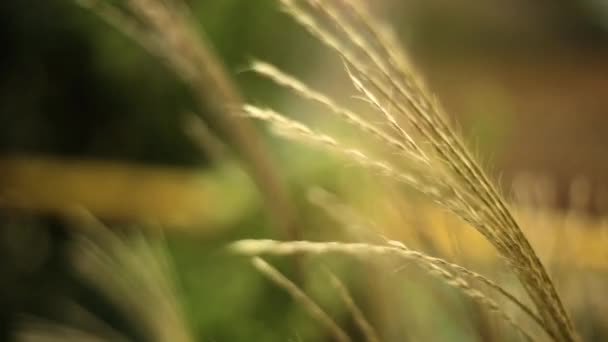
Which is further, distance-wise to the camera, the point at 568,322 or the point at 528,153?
the point at 528,153

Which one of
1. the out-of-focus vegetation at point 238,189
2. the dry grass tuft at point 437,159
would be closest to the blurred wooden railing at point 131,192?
the out-of-focus vegetation at point 238,189

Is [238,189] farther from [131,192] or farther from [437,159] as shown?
[437,159]

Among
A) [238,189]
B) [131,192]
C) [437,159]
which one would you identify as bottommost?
[437,159]

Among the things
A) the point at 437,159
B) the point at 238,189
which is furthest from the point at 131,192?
the point at 437,159

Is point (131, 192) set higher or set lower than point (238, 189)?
higher

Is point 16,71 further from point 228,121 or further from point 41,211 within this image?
point 228,121

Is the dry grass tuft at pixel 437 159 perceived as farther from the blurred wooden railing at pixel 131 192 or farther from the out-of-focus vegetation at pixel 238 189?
the blurred wooden railing at pixel 131 192

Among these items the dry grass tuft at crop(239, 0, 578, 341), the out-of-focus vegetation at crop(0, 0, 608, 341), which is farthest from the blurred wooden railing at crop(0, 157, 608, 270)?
the dry grass tuft at crop(239, 0, 578, 341)

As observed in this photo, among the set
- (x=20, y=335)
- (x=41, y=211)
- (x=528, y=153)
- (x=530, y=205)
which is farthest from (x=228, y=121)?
(x=528, y=153)

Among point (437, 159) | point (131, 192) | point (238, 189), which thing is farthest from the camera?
point (131, 192)
